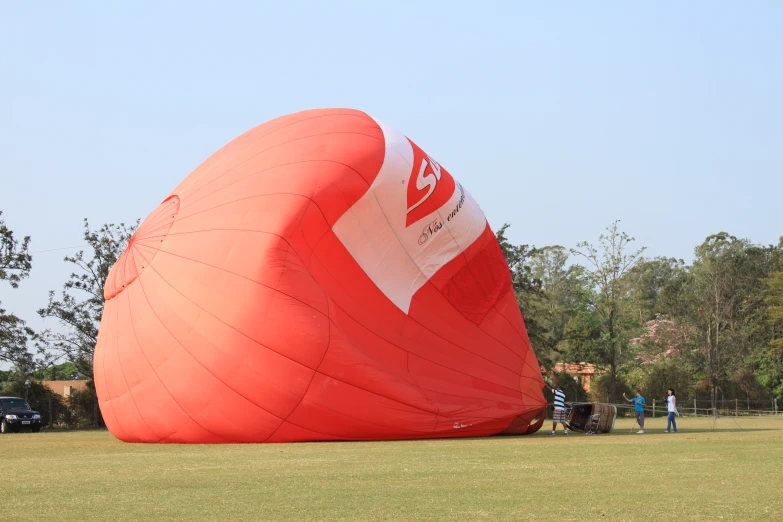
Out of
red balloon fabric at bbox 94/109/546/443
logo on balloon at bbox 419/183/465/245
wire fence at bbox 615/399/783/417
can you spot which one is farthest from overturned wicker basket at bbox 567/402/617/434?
wire fence at bbox 615/399/783/417

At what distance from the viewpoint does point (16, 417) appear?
29391 mm

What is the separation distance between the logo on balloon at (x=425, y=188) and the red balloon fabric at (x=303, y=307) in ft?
0.14

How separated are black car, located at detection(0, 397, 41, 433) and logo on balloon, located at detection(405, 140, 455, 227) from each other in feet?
56.5

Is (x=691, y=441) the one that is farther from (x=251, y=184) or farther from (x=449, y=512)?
(x=449, y=512)

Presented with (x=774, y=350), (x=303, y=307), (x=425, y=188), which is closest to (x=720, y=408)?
(x=774, y=350)

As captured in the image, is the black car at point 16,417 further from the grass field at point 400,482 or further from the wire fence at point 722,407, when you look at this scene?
the wire fence at point 722,407

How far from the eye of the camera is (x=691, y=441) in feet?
56.3

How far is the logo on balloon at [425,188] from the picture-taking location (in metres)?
18.7

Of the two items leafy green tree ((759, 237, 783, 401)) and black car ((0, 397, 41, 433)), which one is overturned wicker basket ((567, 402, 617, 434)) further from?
leafy green tree ((759, 237, 783, 401))

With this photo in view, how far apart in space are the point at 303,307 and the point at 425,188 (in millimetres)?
4235

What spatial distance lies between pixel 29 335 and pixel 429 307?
22.0 m

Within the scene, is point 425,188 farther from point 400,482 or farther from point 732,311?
point 732,311

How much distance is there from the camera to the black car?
2933 centimetres

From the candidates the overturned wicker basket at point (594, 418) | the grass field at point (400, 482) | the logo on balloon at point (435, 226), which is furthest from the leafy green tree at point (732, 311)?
the grass field at point (400, 482)
